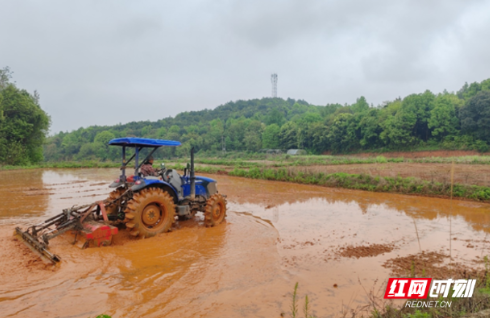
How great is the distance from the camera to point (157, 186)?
23.3 ft

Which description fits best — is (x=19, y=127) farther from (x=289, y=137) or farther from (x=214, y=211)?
(x=289, y=137)

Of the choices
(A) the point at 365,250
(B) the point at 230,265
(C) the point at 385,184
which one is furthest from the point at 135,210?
(C) the point at 385,184

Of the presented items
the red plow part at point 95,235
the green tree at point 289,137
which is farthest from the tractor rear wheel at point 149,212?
the green tree at point 289,137

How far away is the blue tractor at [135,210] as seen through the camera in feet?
19.2

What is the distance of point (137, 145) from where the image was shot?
6.86 metres

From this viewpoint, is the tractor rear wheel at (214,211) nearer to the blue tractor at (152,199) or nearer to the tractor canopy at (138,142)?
the blue tractor at (152,199)

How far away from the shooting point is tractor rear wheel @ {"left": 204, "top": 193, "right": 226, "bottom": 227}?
781cm

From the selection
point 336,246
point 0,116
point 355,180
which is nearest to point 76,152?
point 0,116

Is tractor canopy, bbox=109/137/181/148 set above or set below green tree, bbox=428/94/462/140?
below

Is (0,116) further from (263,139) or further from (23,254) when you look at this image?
(263,139)

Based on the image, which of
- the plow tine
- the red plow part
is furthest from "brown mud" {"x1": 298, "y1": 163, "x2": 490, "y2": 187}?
the plow tine

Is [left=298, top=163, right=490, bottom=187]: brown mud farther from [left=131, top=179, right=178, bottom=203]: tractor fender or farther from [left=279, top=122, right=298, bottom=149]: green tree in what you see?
[left=279, top=122, right=298, bottom=149]: green tree

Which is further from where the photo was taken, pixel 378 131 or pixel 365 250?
pixel 378 131

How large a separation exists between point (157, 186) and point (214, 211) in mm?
1717
